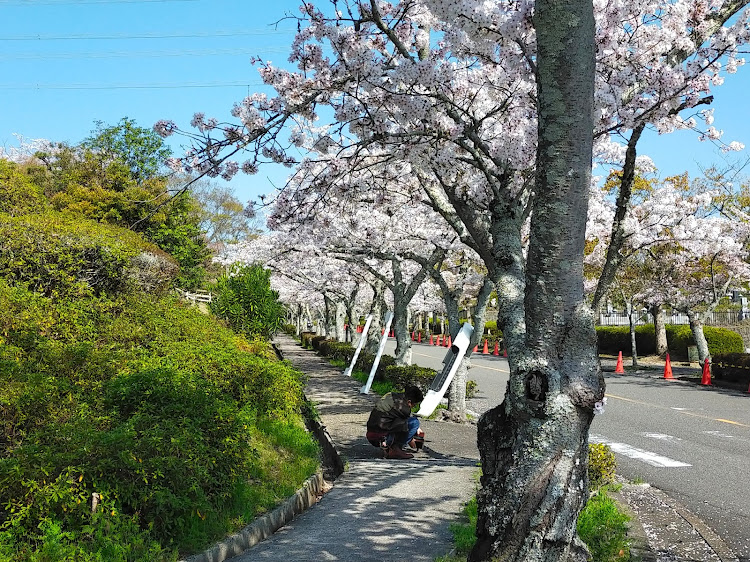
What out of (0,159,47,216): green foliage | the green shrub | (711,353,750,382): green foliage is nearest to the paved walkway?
the green shrub

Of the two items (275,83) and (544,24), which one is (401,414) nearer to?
(275,83)

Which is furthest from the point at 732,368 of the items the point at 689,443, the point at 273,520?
the point at 273,520

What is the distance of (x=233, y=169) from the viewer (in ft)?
24.4

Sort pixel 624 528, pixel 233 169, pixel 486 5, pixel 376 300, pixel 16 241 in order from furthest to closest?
pixel 376 300 < pixel 16 241 < pixel 233 169 < pixel 486 5 < pixel 624 528

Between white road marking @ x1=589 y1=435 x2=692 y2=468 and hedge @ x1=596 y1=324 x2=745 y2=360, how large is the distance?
60.4 feet

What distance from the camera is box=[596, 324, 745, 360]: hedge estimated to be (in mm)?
29453

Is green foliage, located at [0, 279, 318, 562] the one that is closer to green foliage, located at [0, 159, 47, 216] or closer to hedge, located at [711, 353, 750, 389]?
green foliage, located at [0, 159, 47, 216]

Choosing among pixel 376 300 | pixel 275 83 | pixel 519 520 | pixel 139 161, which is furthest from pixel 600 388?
pixel 139 161

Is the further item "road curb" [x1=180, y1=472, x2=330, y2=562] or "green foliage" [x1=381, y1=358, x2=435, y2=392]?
"green foliage" [x1=381, y1=358, x2=435, y2=392]

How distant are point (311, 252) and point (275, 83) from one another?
1572 cm

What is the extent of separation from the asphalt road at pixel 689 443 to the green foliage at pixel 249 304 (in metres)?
6.87

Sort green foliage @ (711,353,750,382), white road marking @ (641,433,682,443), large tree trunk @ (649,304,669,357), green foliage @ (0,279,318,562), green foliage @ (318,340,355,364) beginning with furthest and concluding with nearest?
1. large tree trunk @ (649,304,669,357)
2. green foliage @ (318,340,355,364)
3. green foliage @ (711,353,750,382)
4. white road marking @ (641,433,682,443)
5. green foliage @ (0,279,318,562)

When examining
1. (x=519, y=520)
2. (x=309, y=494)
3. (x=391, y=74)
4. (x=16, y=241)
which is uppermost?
(x=391, y=74)

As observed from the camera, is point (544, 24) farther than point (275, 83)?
No
